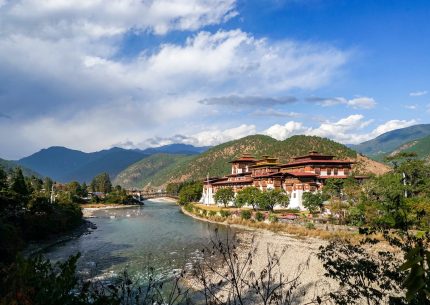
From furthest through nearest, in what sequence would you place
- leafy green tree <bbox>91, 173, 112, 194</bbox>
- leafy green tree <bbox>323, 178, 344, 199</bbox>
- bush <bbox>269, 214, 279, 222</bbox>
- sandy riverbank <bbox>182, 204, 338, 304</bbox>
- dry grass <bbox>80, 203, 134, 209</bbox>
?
1. leafy green tree <bbox>91, 173, 112, 194</bbox>
2. dry grass <bbox>80, 203, 134, 209</bbox>
3. leafy green tree <bbox>323, 178, 344, 199</bbox>
4. bush <bbox>269, 214, 279, 222</bbox>
5. sandy riverbank <bbox>182, 204, 338, 304</bbox>

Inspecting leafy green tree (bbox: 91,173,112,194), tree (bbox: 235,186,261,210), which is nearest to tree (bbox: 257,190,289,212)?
tree (bbox: 235,186,261,210)

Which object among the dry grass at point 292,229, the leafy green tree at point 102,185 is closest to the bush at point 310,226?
the dry grass at point 292,229

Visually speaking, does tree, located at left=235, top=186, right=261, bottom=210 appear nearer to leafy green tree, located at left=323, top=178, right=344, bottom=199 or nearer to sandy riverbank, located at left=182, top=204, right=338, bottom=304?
sandy riverbank, located at left=182, top=204, right=338, bottom=304

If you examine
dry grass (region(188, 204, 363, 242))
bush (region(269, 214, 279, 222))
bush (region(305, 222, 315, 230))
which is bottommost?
dry grass (region(188, 204, 363, 242))

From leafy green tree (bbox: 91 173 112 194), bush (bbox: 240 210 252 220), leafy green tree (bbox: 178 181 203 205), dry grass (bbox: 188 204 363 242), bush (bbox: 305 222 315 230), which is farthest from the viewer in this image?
leafy green tree (bbox: 91 173 112 194)

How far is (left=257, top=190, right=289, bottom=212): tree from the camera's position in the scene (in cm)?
6200

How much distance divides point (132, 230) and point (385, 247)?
Answer: 34.5m

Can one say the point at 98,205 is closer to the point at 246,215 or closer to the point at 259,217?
the point at 246,215

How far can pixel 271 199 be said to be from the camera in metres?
62.1

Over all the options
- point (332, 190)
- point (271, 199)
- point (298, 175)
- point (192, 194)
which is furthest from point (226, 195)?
point (192, 194)

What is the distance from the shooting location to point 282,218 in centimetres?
5306

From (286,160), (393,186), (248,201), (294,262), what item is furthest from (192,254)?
(286,160)

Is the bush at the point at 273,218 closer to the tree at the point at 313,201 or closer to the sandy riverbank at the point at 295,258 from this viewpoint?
the sandy riverbank at the point at 295,258

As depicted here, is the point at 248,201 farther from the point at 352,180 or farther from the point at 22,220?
the point at 22,220
